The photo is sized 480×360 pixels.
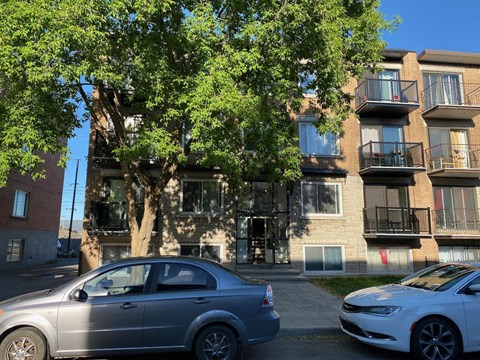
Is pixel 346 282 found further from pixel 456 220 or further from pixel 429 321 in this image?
pixel 429 321

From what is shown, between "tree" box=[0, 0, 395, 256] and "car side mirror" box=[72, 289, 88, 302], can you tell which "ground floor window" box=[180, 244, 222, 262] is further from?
"car side mirror" box=[72, 289, 88, 302]

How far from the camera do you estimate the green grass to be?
1315 centimetres

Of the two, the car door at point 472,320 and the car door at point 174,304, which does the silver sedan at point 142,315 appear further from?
the car door at point 472,320

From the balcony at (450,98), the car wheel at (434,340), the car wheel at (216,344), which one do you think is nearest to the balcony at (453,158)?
the balcony at (450,98)

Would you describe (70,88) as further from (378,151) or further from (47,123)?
(378,151)

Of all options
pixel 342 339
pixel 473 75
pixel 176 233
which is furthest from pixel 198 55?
pixel 473 75

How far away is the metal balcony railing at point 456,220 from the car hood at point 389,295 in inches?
493

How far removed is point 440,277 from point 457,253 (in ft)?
42.6

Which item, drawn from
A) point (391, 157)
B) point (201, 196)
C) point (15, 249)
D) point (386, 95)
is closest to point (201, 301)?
point (201, 196)

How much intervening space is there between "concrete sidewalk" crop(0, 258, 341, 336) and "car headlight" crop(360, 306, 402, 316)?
5.37ft

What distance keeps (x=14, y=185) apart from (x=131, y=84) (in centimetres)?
1732

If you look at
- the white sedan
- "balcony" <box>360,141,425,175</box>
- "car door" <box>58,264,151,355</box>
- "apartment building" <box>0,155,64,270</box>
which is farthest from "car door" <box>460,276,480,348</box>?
"apartment building" <box>0,155,64,270</box>

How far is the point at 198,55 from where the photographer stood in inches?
403

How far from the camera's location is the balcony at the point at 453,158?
18.6m
